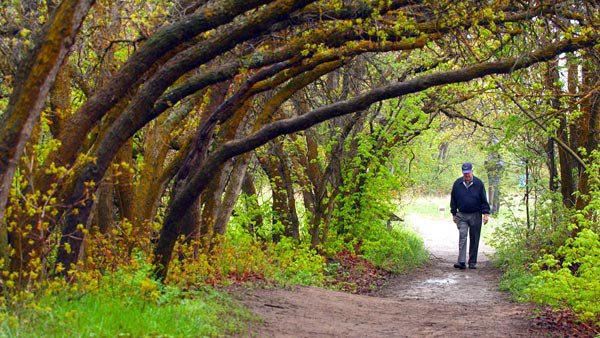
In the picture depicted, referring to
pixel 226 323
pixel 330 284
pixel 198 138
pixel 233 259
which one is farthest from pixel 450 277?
pixel 226 323

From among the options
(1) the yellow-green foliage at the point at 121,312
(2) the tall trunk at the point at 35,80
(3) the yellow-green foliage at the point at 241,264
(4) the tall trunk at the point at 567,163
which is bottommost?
(1) the yellow-green foliage at the point at 121,312

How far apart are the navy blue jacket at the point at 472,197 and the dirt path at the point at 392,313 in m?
3.06

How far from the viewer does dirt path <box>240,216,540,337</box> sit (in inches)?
327

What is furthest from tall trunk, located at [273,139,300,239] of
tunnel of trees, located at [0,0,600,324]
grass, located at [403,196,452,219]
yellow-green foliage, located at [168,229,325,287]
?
grass, located at [403,196,452,219]

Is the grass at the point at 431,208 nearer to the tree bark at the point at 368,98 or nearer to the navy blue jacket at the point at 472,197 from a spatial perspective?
the navy blue jacket at the point at 472,197

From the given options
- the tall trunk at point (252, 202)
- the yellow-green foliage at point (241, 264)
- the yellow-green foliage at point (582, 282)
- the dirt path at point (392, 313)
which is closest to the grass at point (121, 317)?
the dirt path at point (392, 313)

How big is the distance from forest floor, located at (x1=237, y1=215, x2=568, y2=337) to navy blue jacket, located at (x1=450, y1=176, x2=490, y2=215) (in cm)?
306

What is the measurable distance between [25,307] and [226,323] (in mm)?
2122

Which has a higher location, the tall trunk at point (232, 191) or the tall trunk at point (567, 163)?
the tall trunk at point (567, 163)

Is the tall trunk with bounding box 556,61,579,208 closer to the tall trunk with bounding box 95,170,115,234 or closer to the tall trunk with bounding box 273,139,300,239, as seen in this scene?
the tall trunk with bounding box 273,139,300,239

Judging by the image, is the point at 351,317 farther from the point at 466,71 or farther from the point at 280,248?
the point at 280,248

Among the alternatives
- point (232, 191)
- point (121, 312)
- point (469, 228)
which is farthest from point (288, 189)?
point (121, 312)

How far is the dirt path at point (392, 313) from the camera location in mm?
8312

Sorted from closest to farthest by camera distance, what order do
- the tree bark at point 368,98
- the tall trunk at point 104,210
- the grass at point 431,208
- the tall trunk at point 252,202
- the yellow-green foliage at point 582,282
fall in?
the tree bark at point 368,98 < the yellow-green foliage at point 582,282 < the tall trunk at point 104,210 < the tall trunk at point 252,202 < the grass at point 431,208
